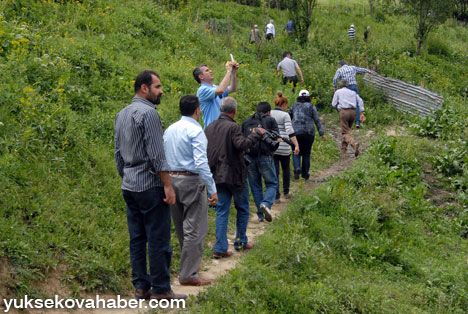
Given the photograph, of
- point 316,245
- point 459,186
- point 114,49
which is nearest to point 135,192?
point 316,245

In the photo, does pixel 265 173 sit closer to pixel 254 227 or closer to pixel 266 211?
pixel 266 211

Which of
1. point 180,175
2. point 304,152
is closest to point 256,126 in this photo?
point 180,175

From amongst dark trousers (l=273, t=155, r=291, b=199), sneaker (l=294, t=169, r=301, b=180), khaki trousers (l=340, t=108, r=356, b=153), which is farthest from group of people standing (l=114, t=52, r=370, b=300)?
khaki trousers (l=340, t=108, r=356, b=153)

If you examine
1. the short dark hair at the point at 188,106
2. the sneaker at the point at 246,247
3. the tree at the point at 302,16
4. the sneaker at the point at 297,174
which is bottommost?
the sneaker at the point at 297,174

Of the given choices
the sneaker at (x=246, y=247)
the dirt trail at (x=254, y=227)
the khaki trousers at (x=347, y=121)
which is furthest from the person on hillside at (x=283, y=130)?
the khaki trousers at (x=347, y=121)

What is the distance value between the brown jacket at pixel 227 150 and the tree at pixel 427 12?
1989cm

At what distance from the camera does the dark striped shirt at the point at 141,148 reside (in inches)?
187

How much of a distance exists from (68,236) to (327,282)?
10.2 ft

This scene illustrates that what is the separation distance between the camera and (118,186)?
7.39 metres

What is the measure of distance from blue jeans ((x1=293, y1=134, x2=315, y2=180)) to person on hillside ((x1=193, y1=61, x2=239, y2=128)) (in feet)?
11.6

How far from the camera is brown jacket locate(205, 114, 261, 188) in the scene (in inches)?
254

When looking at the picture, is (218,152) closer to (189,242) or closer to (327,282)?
(189,242)

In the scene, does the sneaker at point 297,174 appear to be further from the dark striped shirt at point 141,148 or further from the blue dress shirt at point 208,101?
the dark striped shirt at point 141,148

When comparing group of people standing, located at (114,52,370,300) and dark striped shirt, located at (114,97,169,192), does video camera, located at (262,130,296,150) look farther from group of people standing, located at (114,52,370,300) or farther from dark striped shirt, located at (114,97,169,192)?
dark striped shirt, located at (114,97,169,192)
